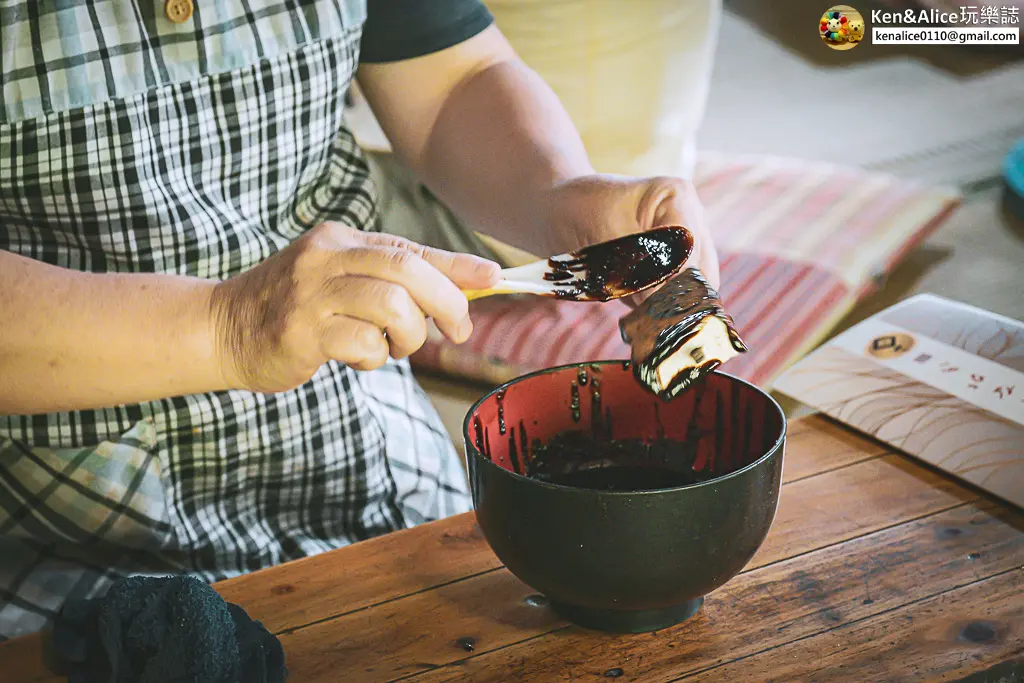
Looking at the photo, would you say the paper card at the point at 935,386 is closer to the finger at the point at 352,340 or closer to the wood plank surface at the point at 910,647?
the wood plank surface at the point at 910,647

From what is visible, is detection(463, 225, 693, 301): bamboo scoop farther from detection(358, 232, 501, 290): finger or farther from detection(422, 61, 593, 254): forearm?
detection(422, 61, 593, 254): forearm

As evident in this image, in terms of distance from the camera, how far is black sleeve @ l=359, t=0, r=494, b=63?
3.21 ft

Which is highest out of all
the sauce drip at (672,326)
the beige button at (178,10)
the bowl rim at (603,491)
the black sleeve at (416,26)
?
the beige button at (178,10)

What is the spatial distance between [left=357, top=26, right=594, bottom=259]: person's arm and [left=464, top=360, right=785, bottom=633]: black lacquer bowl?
0.92ft

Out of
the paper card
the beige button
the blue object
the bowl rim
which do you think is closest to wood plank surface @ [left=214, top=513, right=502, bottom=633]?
the bowl rim

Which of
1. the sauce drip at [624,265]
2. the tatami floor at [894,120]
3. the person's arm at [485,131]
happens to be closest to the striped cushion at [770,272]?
the tatami floor at [894,120]

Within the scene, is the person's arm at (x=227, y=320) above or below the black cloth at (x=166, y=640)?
above

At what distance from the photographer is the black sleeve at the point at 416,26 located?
3.21 feet

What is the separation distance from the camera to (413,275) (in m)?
0.63

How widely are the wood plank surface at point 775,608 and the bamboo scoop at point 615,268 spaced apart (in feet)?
0.69

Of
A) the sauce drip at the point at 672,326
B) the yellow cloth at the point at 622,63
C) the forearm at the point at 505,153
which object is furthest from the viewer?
the yellow cloth at the point at 622,63

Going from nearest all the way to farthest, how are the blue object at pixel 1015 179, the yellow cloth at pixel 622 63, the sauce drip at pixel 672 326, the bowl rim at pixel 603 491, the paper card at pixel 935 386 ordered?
1. the bowl rim at pixel 603 491
2. the sauce drip at pixel 672 326
3. the paper card at pixel 935 386
4. the yellow cloth at pixel 622 63
5. the blue object at pixel 1015 179

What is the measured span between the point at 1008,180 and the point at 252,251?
2042mm

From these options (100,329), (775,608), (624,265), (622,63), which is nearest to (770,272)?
(622,63)
